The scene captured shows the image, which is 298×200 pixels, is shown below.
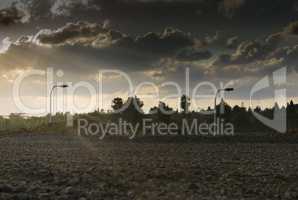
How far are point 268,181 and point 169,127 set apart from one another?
193 feet

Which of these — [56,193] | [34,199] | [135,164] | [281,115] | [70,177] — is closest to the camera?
[34,199]

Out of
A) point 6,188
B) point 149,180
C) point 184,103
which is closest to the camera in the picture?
point 6,188

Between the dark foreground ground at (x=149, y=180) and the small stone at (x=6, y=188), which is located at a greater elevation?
the small stone at (x=6, y=188)

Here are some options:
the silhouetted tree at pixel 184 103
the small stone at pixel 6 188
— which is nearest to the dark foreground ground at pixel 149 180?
the small stone at pixel 6 188

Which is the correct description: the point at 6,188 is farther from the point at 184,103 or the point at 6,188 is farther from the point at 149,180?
the point at 184,103

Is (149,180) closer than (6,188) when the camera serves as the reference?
No

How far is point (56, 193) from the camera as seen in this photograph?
568 inches

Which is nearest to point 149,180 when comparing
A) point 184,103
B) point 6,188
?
point 6,188

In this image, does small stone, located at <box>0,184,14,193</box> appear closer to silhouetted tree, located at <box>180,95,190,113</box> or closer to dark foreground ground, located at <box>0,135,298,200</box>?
dark foreground ground, located at <box>0,135,298,200</box>

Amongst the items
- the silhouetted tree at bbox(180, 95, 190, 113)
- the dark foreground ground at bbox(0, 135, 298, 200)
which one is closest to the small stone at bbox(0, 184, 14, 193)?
the dark foreground ground at bbox(0, 135, 298, 200)

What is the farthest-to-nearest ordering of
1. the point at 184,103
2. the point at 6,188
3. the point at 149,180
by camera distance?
the point at 184,103
the point at 149,180
the point at 6,188

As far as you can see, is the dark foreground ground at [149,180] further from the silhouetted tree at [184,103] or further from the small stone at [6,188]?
the silhouetted tree at [184,103]

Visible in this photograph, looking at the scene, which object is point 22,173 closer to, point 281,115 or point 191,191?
point 191,191

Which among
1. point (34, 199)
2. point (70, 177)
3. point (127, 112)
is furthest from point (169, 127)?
point (34, 199)
